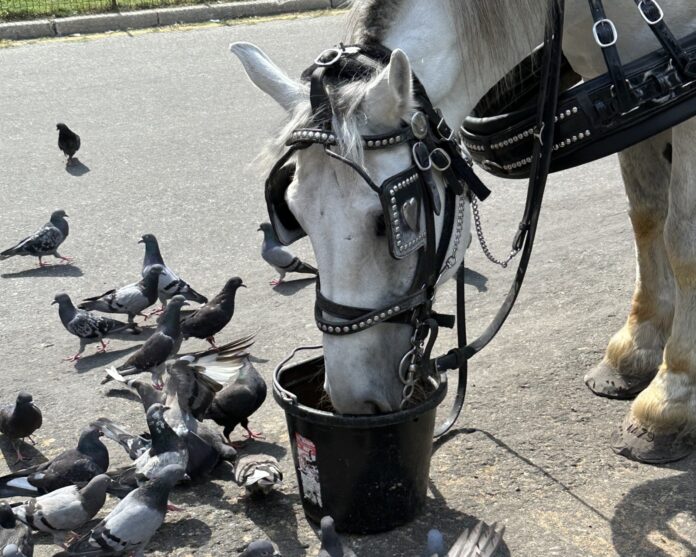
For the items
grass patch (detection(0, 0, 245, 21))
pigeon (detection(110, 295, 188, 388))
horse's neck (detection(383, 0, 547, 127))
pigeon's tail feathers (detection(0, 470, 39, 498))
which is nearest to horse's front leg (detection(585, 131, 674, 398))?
horse's neck (detection(383, 0, 547, 127))

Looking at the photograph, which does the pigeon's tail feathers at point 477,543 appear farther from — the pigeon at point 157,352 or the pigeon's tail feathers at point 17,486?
the pigeon at point 157,352

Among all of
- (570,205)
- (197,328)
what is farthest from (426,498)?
(570,205)

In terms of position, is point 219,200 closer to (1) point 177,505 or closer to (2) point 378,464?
(1) point 177,505

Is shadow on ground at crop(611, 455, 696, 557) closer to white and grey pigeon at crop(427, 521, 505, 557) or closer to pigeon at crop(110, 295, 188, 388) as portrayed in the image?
white and grey pigeon at crop(427, 521, 505, 557)

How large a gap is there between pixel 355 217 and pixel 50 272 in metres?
4.14

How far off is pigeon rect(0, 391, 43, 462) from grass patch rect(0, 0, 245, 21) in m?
9.00

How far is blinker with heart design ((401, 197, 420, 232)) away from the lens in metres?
3.46

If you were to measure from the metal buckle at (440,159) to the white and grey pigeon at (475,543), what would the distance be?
4.03 feet

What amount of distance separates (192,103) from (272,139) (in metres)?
7.09

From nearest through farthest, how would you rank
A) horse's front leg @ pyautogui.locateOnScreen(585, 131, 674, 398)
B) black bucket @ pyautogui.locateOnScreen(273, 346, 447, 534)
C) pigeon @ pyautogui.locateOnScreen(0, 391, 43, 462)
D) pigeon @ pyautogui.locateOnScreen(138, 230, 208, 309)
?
black bucket @ pyautogui.locateOnScreen(273, 346, 447, 534) < pigeon @ pyautogui.locateOnScreen(0, 391, 43, 462) < horse's front leg @ pyautogui.locateOnScreen(585, 131, 674, 398) < pigeon @ pyautogui.locateOnScreen(138, 230, 208, 309)

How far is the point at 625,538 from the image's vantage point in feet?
13.2

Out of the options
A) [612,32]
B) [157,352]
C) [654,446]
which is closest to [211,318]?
[157,352]

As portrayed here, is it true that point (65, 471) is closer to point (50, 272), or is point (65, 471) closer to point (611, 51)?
point (611, 51)

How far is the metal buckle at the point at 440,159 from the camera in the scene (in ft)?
11.7
